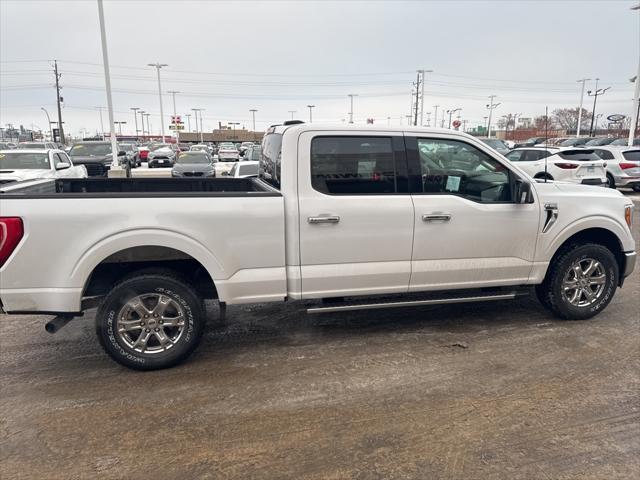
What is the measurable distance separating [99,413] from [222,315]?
4.27ft

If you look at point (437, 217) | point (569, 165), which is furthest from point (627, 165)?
point (437, 217)

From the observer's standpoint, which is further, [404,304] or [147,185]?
[147,185]

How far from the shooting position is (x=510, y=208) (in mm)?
4461

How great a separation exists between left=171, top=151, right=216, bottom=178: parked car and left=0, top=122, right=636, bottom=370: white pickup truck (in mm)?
15325

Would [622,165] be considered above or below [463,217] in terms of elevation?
below

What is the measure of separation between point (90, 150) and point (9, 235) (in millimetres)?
22015

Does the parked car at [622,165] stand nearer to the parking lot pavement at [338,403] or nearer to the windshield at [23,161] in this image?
the parking lot pavement at [338,403]

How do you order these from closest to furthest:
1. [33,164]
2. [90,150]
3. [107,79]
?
[33,164] → [107,79] → [90,150]

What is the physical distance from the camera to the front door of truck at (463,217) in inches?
169

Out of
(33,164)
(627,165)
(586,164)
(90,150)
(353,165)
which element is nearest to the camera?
(353,165)

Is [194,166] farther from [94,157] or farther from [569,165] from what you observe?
[569,165]

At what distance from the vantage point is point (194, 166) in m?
20.3

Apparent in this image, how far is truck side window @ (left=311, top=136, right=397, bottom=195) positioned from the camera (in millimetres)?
4078

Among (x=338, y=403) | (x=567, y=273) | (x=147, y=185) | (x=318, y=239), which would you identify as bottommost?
(x=338, y=403)
